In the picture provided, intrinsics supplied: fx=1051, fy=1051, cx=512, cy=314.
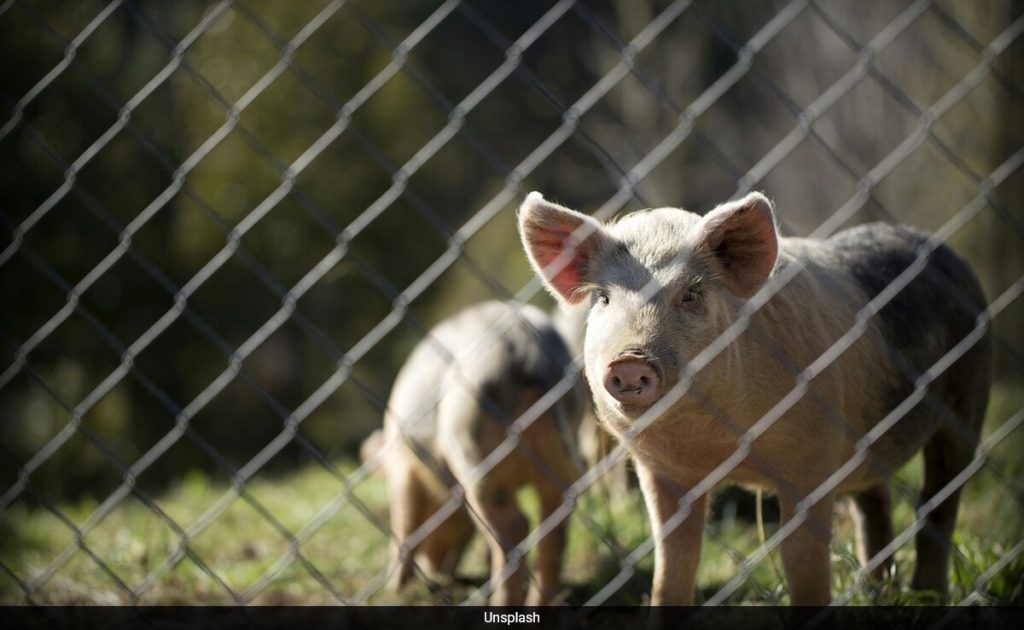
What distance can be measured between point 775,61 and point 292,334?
6154 millimetres

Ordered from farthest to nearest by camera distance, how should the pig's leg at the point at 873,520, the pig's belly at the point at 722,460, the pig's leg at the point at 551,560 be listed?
the pig's leg at the point at 551,560 → the pig's leg at the point at 873,520 → the pig's belly at the point at 722,460

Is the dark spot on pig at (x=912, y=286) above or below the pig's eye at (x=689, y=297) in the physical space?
below

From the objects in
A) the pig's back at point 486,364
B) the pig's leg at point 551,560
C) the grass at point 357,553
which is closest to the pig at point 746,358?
the grass at point 357,553

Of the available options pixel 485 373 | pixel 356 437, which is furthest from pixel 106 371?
pixel 485 373

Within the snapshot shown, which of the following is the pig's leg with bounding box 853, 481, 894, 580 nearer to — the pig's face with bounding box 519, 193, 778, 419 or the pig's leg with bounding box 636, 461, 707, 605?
the pig's leg with bounding box 636, 461, 707, 605

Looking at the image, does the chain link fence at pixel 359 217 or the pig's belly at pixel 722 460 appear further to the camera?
the chain link fence at pixel 359 217

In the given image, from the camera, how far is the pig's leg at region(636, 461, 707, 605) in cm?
304

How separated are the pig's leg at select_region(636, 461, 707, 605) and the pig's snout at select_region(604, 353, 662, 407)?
624 millimetres

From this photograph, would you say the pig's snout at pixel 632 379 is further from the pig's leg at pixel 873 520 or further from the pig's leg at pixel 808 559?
the pig's leg at pixel 873 520

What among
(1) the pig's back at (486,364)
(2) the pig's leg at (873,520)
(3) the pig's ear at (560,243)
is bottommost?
(2) the pig's leg at (873,520)

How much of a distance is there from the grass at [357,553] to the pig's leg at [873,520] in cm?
6

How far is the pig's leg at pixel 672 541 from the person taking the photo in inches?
119

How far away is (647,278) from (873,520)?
1717 mm

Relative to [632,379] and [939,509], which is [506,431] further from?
[632,379]
